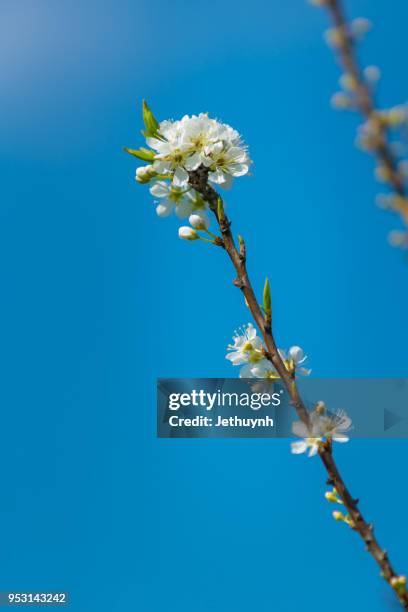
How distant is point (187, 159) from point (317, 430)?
0.77ft

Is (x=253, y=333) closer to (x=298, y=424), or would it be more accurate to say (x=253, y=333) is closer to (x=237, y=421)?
(x=298, y=424)

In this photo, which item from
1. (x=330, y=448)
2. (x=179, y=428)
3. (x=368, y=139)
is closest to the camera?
(x=368, y=139)

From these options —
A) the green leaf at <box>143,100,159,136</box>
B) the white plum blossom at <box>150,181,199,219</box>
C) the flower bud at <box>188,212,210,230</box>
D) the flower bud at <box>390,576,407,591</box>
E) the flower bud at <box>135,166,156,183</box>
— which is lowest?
the flower bud at <box>390,576,407,591</box>

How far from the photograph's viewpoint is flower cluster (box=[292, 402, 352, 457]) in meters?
0.42

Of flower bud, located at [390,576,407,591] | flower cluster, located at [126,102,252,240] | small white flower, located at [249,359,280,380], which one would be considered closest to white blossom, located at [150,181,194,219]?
flower cluster, located at [126,102,252,240]

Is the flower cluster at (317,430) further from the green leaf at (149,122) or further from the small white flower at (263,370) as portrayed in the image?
the green leaf at (149,122)

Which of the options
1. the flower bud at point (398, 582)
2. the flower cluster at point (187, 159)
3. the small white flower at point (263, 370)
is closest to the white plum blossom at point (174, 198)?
the flower cluster at point (187, 159)

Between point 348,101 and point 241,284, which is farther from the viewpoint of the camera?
point 241,284

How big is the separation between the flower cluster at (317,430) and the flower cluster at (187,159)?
0.17 meters

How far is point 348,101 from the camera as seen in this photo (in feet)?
0.71

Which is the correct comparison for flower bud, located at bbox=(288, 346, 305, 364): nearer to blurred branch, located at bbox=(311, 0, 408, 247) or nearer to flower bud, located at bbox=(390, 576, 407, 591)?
A: flower bud, located at bbox=(390, 576, 407, 591)

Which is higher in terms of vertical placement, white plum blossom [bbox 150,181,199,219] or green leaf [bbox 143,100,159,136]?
green leaf [bbox 143,100,159,136]

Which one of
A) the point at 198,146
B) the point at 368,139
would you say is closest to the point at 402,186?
the point at 368,139

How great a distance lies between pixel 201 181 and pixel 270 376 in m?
0.16
